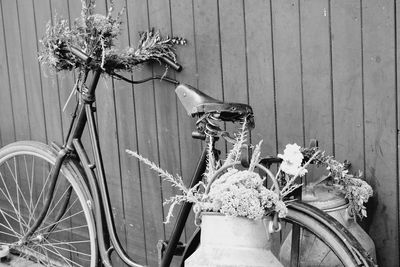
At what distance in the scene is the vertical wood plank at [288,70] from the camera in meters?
2.86

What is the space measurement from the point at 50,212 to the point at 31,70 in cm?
108

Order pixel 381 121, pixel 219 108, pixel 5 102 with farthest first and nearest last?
1. pixel 5 102
2. pixel 381 121
3. pixel 219 108

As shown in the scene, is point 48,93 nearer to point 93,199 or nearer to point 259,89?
point 93,199

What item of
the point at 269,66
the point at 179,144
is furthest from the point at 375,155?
the point at 179,144

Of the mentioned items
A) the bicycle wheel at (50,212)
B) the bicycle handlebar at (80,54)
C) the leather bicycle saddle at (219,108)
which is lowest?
the bicycle wheel at (50,212)

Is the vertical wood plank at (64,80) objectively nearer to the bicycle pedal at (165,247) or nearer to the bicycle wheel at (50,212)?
the bicycle wheel at (50,212)

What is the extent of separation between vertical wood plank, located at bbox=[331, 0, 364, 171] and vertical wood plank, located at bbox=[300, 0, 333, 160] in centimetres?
3

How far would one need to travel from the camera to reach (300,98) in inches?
113

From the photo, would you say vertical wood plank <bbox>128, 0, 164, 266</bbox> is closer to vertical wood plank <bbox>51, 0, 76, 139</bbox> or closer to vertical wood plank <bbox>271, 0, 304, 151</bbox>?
vertical wood plank <bbox>51, 0, 76, 139</bbox>

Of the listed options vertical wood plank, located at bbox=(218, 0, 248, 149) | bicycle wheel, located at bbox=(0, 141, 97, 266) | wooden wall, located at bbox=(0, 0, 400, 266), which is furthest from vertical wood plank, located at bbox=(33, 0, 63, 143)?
vertical wood plank, located at bbox=(218, 0, 248, 149)

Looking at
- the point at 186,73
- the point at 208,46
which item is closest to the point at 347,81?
the point at 208,46

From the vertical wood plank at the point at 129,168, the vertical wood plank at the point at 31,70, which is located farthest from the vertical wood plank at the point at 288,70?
the vertical wood plank at the point at 31,70

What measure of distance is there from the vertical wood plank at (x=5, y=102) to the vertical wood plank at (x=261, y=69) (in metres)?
1.99

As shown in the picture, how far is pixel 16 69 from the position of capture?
4312 mm
